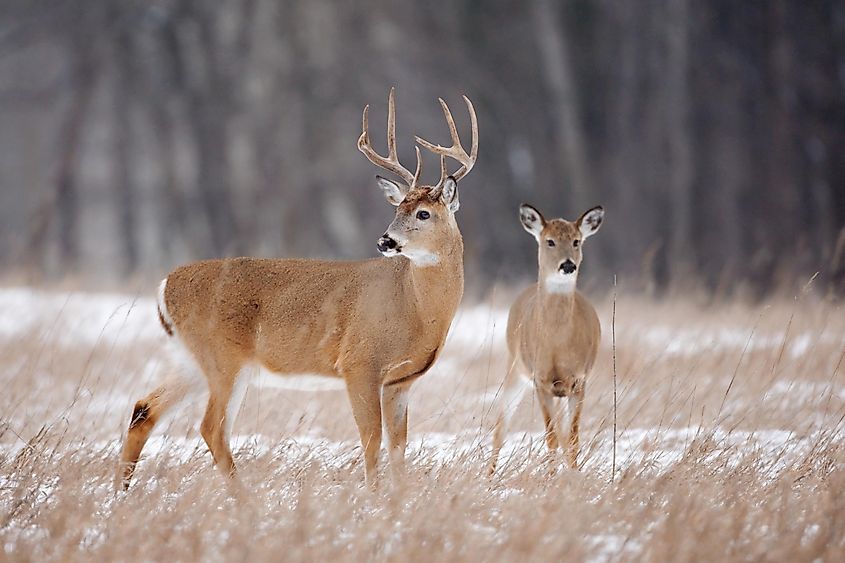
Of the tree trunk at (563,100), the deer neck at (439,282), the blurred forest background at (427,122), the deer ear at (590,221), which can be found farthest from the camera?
the tree trunk at (563,100)

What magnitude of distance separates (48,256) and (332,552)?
17306mm

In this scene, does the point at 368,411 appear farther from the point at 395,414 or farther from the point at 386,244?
the point at 386,244

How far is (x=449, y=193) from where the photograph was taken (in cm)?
566

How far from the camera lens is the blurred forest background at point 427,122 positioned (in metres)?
18.1

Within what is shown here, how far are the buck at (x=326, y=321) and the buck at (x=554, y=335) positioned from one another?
642 millimetres

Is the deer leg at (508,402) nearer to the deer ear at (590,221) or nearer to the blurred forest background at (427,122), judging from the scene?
the deer ear at (590,221)

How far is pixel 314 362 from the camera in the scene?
546 centimetres

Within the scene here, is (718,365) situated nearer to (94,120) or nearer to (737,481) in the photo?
(737,481)

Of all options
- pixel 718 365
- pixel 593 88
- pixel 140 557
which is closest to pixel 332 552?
pixel 140 557

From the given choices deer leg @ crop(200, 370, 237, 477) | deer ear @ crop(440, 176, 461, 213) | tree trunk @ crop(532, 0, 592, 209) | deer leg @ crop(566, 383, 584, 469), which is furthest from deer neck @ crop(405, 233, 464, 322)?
tree trunk @ crop(532, 0, 592, 209)

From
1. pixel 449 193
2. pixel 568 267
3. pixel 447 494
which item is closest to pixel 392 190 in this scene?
pixel 449 193

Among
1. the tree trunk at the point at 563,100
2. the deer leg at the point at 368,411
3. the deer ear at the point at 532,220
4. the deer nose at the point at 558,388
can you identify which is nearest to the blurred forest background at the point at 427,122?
the tree trunk at the point at 563,100

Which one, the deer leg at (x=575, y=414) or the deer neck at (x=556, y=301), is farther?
the deer neck at (x=556, y=301)

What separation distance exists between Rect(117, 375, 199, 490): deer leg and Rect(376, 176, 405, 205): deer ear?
4.44ft
